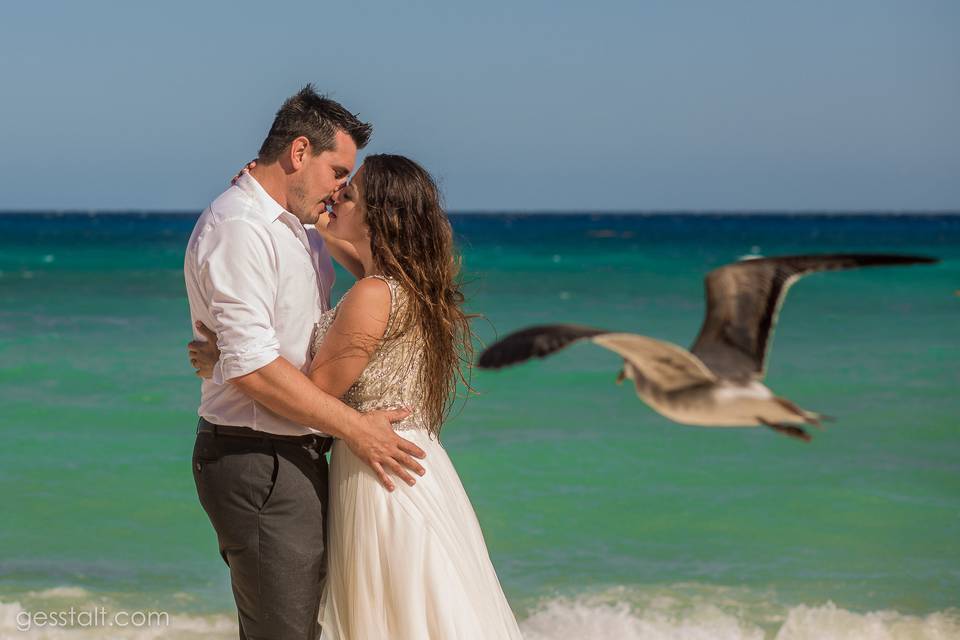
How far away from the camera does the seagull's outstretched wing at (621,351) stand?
115 inches

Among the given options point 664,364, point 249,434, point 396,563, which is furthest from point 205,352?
point 664,364

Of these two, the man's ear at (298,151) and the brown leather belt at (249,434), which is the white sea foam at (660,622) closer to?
the brown leather belt at (249,434)

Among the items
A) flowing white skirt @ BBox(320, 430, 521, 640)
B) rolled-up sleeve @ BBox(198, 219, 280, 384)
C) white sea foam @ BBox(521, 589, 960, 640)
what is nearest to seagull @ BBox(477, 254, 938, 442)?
flowing white skirt @ BBox(320, 430, 521, 640)

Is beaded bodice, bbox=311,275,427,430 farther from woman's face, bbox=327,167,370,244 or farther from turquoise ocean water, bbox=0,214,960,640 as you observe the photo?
turquoise ocean water, bbox=0,214,960,640

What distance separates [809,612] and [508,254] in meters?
50.3

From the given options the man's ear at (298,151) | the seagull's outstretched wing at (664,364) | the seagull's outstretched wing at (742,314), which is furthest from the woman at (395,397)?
the seagull's outstretched wing at (742,314)

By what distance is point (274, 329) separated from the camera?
2.96 m

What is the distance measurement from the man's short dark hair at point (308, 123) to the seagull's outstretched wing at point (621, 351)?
2.27 ft

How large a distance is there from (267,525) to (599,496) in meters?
6.94

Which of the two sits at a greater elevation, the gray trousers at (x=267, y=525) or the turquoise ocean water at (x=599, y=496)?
the gray trousers at (x=267, y=525)

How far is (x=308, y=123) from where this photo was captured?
3.04 metres

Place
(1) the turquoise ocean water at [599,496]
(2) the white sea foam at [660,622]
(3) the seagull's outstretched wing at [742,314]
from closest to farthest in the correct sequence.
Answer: (3) the seagull's outstretched wing at [742,314] → (2) the white sea foam at [660,622] → (1) the turquoise ocean water at [599,496]

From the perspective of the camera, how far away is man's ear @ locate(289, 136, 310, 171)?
9.99ft

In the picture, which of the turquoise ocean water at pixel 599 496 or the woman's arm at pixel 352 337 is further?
the turquoise ocean water at pixel 599 496
